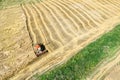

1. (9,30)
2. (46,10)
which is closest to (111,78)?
(9,30)

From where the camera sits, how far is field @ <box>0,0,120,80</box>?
10.9 metres

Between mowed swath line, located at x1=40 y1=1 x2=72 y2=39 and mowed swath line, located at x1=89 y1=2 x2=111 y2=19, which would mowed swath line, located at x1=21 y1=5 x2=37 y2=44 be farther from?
mowed swath line, located at x1=89 y1=2 x2=111 y2=19

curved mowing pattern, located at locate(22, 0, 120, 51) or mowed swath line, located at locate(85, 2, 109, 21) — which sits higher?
curved mowing pattern, located at locate(22, 0, 120, 51)

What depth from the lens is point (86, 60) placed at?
1062cm

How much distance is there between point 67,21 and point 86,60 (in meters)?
4.03

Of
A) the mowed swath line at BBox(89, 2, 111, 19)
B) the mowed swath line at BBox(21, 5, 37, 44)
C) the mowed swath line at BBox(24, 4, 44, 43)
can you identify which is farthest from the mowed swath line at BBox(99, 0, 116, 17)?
the mowed swath line at BBox(21, 5, 37, 44)

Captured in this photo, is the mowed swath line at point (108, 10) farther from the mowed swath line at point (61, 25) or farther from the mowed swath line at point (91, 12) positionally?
the mowed swath line at point (61, 25)

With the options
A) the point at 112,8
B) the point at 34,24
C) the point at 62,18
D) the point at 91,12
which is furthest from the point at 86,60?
the point at 112,8

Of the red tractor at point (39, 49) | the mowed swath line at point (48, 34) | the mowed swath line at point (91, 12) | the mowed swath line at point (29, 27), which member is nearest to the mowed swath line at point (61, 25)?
the mowed swath line at point (48, 34)

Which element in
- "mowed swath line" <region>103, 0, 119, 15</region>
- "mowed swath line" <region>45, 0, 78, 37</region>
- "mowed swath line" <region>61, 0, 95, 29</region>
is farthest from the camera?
"mowed swath line" <region>103, 0, 119, 15</region>

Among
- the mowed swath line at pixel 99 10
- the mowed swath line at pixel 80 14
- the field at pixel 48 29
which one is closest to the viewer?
the field at pixel 48 29

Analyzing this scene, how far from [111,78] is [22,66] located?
3640 mm

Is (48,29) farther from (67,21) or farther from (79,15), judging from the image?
(79,15)

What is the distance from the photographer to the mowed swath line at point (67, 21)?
13.0 m
